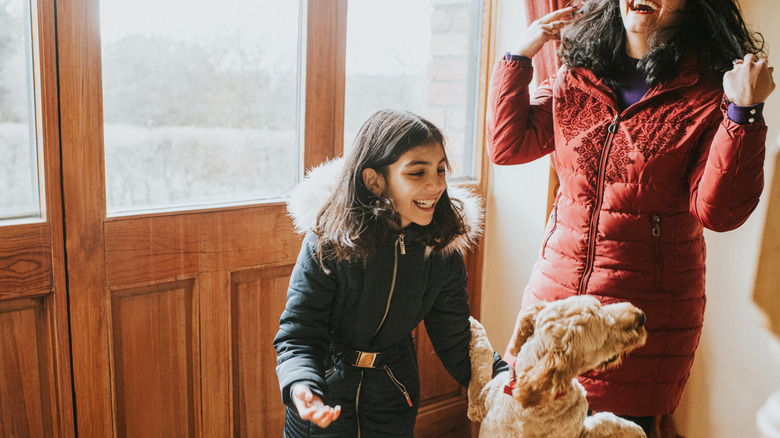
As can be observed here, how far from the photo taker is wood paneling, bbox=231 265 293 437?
73.2 inches

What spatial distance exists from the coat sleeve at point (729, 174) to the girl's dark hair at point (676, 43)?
141 mm

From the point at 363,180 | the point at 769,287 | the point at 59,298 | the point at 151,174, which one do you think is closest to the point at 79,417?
the point at 59,298

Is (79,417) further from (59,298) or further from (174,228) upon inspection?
(174,228)

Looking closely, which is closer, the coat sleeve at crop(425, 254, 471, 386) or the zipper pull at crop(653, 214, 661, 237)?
the zipper pull at crop(653, 214, 661, 237)

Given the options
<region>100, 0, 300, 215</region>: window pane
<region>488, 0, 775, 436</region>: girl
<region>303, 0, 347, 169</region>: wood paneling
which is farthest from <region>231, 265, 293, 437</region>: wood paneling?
<region>488, 0, 775, 436</region>: girl

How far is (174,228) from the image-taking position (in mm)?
1682

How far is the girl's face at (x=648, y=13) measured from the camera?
1.37 metres

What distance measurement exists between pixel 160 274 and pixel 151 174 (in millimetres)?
257

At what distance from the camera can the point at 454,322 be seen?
58.1 inches

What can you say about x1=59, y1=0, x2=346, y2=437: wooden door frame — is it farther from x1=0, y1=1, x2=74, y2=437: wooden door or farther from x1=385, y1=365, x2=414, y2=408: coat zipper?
x1=385, y1=365, x2=414, y2=408: coat zipper

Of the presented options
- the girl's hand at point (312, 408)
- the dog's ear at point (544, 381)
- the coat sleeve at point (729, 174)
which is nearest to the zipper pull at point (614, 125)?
the coat sleeve at point (729, 174)

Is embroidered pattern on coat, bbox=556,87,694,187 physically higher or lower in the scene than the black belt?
higher

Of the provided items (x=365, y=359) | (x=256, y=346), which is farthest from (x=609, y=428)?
(x=256, y=346)

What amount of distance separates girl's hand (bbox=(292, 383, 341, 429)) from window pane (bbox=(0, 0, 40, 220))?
80 cm
